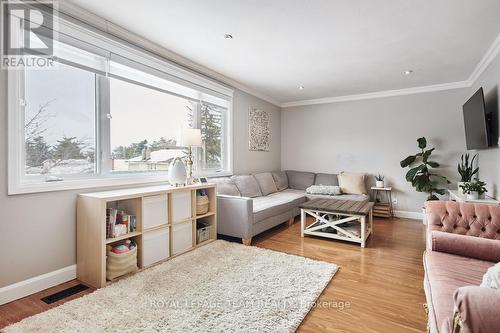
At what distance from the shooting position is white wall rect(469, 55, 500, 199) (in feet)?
9.78

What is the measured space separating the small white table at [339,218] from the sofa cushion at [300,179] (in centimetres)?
167

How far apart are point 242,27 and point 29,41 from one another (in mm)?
1826

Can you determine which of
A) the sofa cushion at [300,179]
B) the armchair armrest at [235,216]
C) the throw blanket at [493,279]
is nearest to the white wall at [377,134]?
the sofa cushion at [300,179]

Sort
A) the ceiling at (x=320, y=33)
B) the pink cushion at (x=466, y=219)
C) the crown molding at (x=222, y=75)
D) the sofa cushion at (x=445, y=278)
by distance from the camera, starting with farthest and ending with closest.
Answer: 1. the crown molding at (x=222, y=75)
2. the ceiling at (x=320, y=33)
3. the pink cushion at (x=466, y=219)
4. the sofa cushion at (x=445, y=278)

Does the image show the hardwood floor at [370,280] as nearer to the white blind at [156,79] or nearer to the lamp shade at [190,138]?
the lamp shade at [190,138]

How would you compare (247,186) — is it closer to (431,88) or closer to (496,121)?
(496,121)

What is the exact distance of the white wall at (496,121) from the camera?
298cm

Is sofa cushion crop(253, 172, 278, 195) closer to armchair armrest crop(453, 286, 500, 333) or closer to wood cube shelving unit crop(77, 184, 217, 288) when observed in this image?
wood cube shelving unit crop(77, 184, 217, 288)

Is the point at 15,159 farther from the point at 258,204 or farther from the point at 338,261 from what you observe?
the point at 338,261

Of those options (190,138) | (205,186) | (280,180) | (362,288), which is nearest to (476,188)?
(362,288)

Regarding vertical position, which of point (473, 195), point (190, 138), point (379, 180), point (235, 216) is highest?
point (190, 138)

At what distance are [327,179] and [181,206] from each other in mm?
3409

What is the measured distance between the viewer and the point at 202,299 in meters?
1.98

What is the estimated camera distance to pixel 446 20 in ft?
7.99
